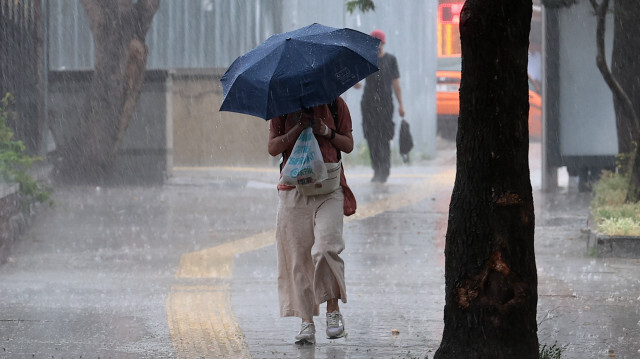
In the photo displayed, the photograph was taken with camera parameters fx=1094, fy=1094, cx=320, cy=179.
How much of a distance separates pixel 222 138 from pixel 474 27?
14.9 meters

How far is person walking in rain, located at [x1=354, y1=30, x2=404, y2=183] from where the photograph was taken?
626 inches

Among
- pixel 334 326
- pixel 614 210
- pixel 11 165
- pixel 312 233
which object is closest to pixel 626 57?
pixel 614 210

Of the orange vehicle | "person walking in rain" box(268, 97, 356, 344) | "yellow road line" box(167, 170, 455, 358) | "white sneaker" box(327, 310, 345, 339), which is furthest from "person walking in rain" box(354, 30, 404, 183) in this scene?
"white sneaker" box(327, 310, 345, 339)

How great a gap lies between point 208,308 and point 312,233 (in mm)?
1247

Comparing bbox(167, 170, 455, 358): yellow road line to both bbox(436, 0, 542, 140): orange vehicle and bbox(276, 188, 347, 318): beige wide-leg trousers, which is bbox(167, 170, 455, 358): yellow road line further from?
bbox(436, 0, 542, 140): orange vehicle

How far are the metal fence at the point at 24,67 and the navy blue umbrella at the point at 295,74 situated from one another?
9.67 m

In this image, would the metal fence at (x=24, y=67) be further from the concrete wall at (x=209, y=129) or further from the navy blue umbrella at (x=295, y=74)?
the navy blue umbrella at (x=295, y=74)

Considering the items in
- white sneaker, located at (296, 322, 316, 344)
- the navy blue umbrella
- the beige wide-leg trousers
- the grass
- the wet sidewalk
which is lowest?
the wet sidewalk

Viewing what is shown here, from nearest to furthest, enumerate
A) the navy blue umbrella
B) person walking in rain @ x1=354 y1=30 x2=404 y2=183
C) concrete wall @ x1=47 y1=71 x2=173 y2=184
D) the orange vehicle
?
the navy blue umbrella → concrete wall @ x1=47 y1=71 x2=173 y2=184 → person walking in rain @ x1=354 y1=30 x2=404 y2=183 → the orange vehicle

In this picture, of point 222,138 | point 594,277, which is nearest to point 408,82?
point 222,138

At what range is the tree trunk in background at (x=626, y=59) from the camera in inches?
442

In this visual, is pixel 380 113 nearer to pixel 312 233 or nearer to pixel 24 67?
pixel 24 67

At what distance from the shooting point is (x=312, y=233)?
19.7 feet

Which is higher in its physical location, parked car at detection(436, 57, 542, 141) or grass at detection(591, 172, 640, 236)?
parked car at detection(436, 57, 542, 141)
